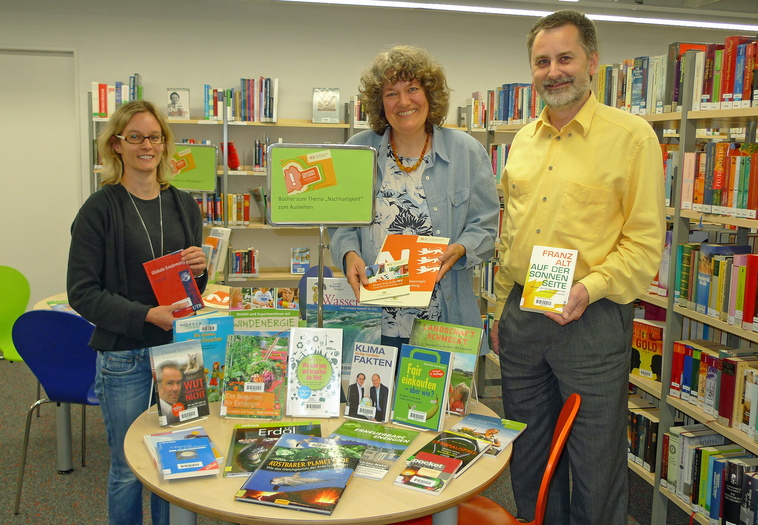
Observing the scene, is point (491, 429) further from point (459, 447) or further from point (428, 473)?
point (428, 473)

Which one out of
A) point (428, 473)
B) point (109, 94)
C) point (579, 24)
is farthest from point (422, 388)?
point (109, 94)

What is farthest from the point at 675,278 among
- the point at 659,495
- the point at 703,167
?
the point at 659,495

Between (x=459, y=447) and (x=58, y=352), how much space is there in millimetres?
2174

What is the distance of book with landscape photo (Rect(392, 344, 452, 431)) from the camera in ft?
5.86

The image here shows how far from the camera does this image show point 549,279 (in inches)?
71.8

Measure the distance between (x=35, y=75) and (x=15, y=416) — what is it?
11.8ft

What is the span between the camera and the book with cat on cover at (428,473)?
148 cm

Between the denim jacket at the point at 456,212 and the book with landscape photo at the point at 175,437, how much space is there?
2.38 ft

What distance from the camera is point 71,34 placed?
5980mm

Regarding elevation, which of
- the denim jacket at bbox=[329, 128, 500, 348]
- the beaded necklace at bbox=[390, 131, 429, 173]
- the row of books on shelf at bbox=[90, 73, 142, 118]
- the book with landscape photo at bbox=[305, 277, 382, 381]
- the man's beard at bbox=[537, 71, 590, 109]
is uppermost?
the row of books on shelf at bbox=[90, 73, 142, 118]

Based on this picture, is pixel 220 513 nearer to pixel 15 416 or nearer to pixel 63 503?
pixel 63 503

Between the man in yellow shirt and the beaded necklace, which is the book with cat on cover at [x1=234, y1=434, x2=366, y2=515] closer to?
the man in yellow shirt

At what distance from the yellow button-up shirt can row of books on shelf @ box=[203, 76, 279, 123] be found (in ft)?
14.6

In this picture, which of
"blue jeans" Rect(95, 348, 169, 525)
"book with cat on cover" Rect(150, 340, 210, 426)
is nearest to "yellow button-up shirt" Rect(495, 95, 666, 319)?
"book with cat on cover" Rect(150, 340, 210, 426)
